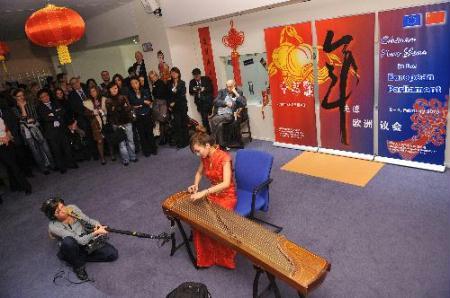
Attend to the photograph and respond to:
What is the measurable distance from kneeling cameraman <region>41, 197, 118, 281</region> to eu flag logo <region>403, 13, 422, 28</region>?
429cm

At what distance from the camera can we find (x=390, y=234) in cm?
364

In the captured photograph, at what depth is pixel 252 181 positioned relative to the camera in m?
3.75

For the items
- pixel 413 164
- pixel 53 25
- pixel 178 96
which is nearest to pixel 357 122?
pixel 413 164

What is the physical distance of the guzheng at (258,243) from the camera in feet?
7.31

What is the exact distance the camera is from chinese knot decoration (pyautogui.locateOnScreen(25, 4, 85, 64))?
12.6 feet

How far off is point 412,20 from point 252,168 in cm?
278

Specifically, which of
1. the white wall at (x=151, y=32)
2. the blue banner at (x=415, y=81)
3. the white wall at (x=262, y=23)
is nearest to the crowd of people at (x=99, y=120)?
the white wall at (x=151, y=32)

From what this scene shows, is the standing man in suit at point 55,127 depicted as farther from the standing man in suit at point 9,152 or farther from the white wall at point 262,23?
the white wall at point 262,23

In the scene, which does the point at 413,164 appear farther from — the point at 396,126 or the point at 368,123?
the point at 368,123

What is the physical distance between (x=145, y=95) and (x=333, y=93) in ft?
11.6

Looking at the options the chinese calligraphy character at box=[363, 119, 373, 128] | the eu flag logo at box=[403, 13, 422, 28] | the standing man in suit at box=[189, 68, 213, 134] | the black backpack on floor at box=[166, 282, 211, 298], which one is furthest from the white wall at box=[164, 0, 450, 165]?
the black backpack on floor at box=[166, 282, 211, 298]

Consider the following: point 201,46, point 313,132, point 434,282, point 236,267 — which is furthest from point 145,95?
point 434,282

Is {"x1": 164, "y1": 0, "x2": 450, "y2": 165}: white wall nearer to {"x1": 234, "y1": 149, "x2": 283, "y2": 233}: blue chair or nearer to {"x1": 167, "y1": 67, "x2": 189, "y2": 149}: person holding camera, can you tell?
{"x1": 167, "y1": 67, "x2": 189, "y2": 149}: person holding camera

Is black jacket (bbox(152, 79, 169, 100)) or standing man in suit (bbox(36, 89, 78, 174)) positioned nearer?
standing man in suit (bbox(36, 89, 78, 174))
